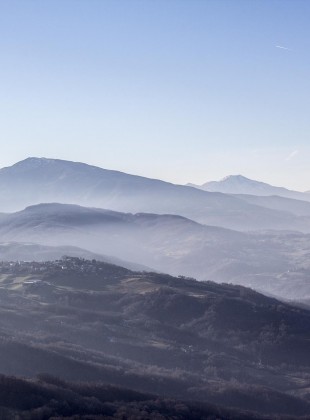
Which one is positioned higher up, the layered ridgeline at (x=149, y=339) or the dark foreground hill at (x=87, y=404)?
the layered ridgeline at (x=149, y=339)

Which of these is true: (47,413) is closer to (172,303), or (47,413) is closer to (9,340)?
(9,340)

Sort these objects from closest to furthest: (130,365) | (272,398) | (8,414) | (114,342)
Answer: (8,414)
(272,398)
(130,365)
(114,342)

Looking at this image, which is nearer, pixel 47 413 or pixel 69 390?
pixel 47 413

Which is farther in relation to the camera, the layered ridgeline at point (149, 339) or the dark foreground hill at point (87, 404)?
the layered ridgeline at point (149, 339)

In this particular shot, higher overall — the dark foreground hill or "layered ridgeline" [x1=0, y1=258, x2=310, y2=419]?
"layered ridgeline" [x1=0, y1=258, x2=310, y2=419]

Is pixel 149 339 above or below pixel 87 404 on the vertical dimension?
above

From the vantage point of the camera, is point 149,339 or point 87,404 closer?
point 87,404

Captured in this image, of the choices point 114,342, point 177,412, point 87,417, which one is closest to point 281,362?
point 114,342

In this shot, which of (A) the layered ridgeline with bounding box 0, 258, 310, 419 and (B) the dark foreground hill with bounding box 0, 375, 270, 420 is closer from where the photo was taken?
(B) the dark foreground hill with bounding box 0, 375, 270, 420
